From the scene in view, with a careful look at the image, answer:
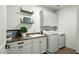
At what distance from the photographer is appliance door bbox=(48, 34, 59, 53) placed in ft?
9.80

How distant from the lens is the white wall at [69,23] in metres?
3.65

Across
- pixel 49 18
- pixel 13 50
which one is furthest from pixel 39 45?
pixel 49 18

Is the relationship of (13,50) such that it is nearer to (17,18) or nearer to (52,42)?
(17,18)

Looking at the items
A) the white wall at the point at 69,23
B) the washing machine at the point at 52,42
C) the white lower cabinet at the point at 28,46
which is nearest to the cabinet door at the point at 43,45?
the white lower cabinet at the point at 28,46

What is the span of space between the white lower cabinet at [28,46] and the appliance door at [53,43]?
27cm

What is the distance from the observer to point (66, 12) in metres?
3.91

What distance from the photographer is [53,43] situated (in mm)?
3139

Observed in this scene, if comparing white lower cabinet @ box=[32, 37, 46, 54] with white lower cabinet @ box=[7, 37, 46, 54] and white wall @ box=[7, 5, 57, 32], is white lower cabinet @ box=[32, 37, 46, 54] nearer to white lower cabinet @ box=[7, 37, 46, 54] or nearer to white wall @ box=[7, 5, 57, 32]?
white lower cabinet @ box=[7, 37, 46, 54]

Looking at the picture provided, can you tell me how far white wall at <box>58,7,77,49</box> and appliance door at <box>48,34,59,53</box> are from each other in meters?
0.84

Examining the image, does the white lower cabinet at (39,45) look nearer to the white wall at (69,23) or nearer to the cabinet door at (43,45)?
the cabinet door at (43,45)

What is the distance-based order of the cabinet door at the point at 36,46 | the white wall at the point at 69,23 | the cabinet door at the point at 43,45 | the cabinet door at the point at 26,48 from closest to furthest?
1. the cabinet door at the point at 26,48
2. the cabinet door at the point at 36,46
3. the cabinet door at the point at 43,45
4. the white wall at the point at 69,23

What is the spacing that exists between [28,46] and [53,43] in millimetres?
1321

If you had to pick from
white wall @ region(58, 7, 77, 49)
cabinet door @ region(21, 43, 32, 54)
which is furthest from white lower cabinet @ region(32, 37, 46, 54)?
white wall @ region(58, 7, 77, 49)
